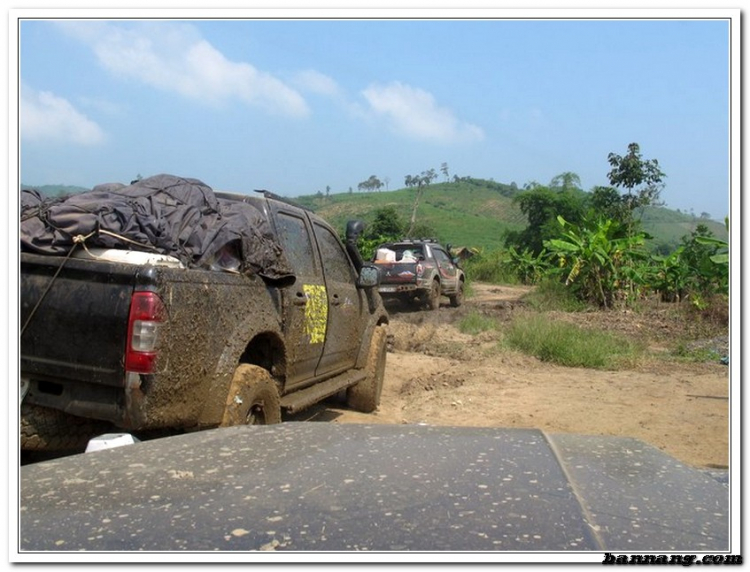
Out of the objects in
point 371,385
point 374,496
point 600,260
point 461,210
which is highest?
point 461,210

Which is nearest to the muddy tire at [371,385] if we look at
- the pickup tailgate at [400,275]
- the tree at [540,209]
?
the pickup tailgate at [400,275]

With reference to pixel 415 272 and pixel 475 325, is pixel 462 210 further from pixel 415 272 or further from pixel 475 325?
pixel 475 325

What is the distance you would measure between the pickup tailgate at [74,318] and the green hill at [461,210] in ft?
207

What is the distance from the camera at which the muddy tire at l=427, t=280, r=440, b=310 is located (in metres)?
17.5

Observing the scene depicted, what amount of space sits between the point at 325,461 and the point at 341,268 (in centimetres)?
433

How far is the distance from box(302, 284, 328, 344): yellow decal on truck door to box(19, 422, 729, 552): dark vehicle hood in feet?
8.77

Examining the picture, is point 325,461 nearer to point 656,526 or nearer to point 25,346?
point 656,526

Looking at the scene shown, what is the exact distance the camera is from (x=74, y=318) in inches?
150

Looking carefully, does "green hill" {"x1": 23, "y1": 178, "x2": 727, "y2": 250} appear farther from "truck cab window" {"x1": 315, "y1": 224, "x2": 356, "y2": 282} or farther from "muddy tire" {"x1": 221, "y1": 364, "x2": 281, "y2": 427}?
"muddy tire" {"x1": 221, "y1": 364, "x2": 281, "y2": 427}

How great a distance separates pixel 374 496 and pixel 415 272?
1495 cm

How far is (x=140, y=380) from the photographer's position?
147 inches

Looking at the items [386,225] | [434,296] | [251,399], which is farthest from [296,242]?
[386,225]

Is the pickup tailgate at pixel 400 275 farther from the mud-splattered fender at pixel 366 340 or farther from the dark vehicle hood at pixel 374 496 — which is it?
the dark vehicle hood at pixel 374 496

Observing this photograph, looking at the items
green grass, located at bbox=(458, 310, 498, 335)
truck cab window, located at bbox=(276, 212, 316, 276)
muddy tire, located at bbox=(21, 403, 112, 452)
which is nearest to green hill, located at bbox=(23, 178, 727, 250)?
green grass, located at bbox=(458, 310, 498, 335)
